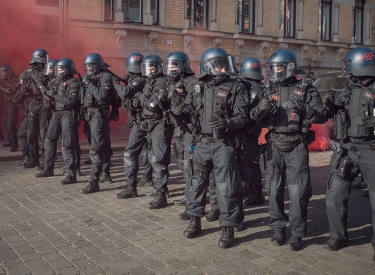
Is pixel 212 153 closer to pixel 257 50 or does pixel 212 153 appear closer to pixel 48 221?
pixel 48 221

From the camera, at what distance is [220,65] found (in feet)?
16.2

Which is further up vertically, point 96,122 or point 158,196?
point 96,122

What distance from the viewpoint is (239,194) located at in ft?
16.5

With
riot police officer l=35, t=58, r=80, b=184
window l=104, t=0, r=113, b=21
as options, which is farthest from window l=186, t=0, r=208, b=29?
riot police officer l=35, t=58, r=80, b=184

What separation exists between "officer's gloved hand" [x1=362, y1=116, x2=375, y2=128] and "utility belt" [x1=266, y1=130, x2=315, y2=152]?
0.62m

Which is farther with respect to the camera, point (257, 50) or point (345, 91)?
point (257, 50)

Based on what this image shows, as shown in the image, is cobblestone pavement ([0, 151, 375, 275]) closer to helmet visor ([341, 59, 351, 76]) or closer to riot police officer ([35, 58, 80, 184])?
riot police officer ([35, 58, 80, 184])

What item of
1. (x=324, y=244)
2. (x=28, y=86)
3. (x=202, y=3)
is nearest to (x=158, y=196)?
(x=324, y=244)

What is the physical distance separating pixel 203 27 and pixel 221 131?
1464 centimetres

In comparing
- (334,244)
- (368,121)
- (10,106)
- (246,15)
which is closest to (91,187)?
(334,244)

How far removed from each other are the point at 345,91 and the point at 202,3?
49.1 ft

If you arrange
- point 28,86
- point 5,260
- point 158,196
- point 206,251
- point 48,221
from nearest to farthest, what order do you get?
point 5,260 < point 206,251 < point 48,221 < point 158,196 < point 28,86

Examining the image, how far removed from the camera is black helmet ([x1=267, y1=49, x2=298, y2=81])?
4.91m

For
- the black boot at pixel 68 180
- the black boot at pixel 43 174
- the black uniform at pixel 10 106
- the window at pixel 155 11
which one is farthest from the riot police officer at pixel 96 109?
the window at pixel 155 11
